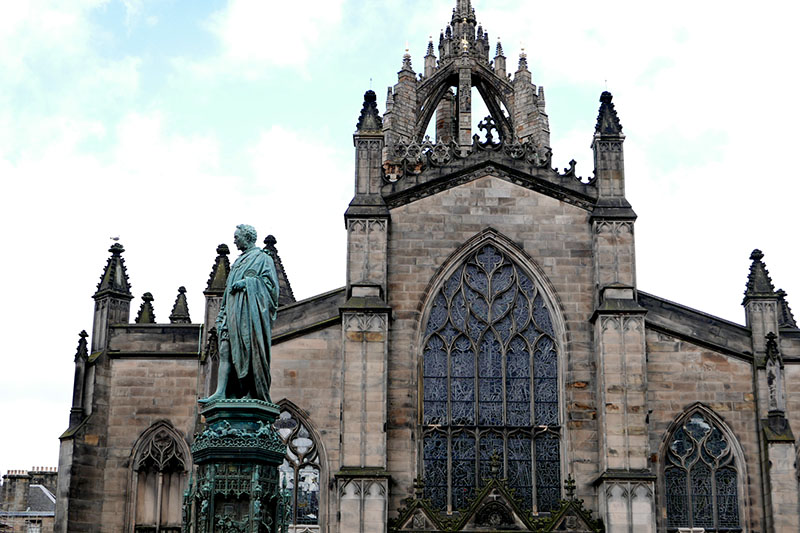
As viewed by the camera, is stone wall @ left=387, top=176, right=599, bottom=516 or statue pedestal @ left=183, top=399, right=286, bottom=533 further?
stone wall @ left=387, top=176, right=599, bottom=516

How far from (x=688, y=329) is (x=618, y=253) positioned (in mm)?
2447

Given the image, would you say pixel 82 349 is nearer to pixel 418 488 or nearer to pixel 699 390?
pixel 418 488

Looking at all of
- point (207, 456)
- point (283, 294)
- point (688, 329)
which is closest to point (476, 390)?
point (688, 329)

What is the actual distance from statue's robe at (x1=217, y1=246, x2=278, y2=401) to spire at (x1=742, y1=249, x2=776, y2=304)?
56.2ft

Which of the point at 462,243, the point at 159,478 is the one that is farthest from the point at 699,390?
the point at 159,478

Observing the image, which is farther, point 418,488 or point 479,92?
point 479,92

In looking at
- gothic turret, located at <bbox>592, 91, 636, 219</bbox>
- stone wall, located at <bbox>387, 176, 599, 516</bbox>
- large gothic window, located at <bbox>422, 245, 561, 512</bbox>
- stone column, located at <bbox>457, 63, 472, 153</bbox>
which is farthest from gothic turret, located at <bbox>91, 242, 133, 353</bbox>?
stone column, located at <bbox>457, 63, 472, 153</bbox>

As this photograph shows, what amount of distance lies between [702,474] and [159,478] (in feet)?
40.4

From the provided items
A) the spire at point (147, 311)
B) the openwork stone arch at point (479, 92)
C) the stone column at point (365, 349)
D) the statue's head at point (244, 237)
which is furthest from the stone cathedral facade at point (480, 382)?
the openwork stone arch at point (479, 92)

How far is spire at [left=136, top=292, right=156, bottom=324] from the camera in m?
30.7

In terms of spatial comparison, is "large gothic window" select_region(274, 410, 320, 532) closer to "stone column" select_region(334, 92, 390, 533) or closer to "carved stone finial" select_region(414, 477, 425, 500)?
"stone column" select_region(334, 92, 390, 533)

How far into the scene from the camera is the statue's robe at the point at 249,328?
38.2 ft

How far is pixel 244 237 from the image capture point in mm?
12422

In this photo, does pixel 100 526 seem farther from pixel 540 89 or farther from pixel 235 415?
pixel 540 89
